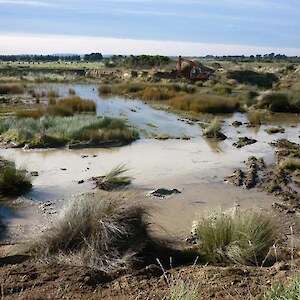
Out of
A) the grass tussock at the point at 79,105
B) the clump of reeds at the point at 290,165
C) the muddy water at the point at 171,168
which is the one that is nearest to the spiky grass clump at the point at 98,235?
the muddy water at the point at 171,168

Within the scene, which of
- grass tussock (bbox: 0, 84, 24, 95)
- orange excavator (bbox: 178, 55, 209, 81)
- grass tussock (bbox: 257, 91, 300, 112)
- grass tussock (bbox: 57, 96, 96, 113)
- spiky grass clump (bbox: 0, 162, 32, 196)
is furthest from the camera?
orange excavator (bbox: 178, 55, 209, 81)

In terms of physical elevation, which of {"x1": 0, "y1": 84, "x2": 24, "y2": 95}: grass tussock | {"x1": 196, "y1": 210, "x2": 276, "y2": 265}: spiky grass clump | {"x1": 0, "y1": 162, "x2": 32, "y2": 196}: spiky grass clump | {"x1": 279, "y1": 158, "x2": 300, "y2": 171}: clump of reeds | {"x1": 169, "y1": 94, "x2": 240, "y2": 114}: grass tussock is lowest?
{"x1": 0, "y1": 84, "x2": 24, "y2": 95}: grass tussock

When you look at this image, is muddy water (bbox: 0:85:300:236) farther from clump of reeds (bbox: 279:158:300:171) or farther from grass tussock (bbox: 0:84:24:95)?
grass tussock (bbox: 0:84:24:95)

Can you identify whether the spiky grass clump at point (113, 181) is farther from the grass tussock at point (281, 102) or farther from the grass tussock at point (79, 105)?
the grass tussock at point (281, 102)

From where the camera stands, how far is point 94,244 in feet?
21.0

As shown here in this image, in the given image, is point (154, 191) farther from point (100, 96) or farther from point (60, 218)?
point (100, 96)

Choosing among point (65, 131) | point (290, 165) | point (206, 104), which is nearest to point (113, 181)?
point (290, 165)

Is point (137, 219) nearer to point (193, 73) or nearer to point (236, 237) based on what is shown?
point (236, 237)

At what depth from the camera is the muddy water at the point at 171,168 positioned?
10.9 metres

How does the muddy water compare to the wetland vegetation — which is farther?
the muddy water

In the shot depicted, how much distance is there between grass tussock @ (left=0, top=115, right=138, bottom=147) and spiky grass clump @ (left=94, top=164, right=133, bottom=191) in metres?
5.24

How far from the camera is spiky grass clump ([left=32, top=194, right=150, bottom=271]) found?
6.29 meters

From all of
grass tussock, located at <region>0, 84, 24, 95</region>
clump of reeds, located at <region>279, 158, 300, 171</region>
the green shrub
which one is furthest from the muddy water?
grass tussock, located at <region>0, 84, 24, 95</region>

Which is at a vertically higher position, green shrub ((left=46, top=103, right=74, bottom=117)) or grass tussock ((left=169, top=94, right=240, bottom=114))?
green shrub ((left=46, top=103, right=74, bottom=117))
